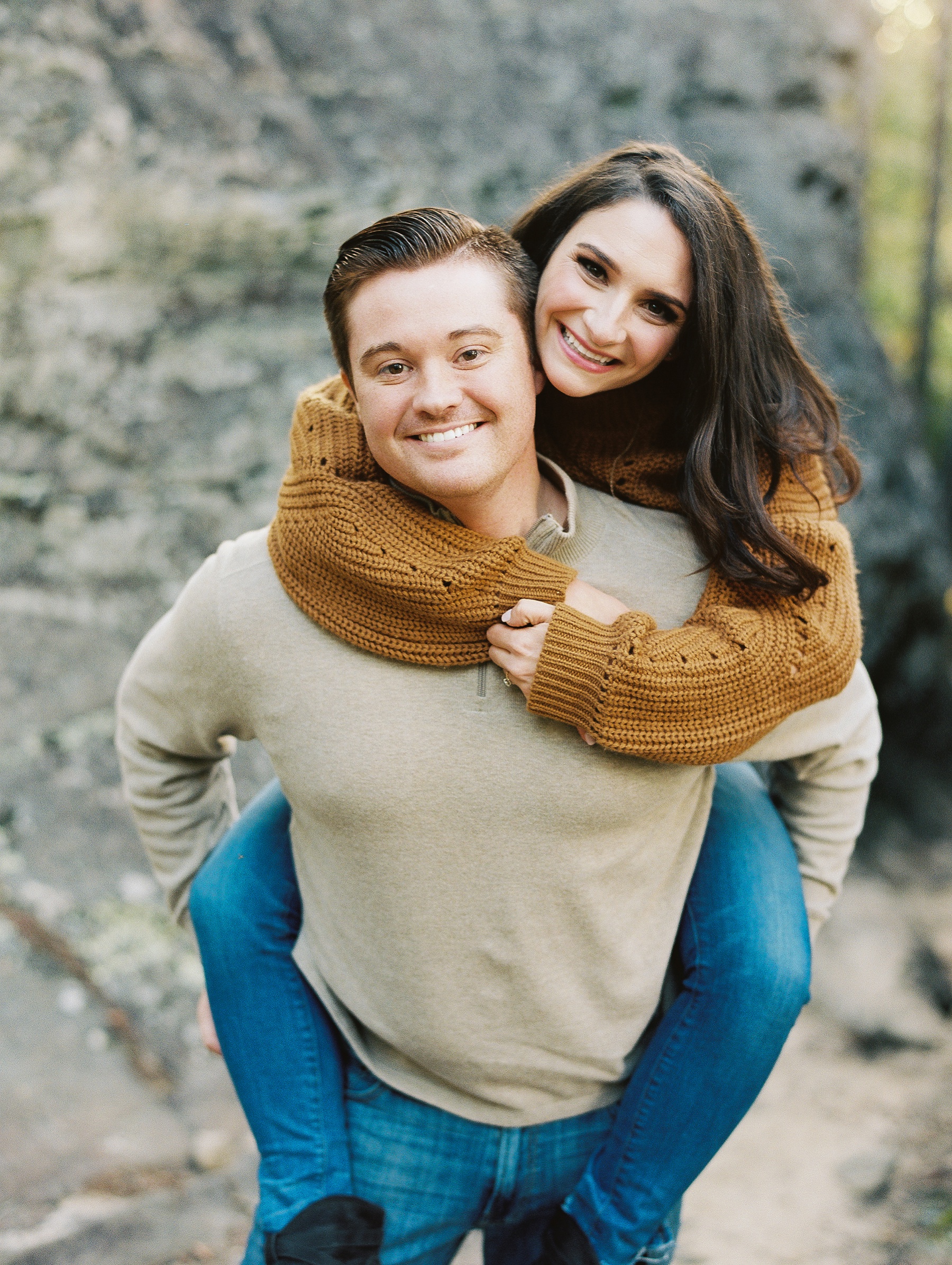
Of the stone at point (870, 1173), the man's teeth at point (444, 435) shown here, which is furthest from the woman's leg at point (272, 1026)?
the stone at point (870, 1173)

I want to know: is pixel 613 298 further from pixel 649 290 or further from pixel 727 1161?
pixel 727 1161

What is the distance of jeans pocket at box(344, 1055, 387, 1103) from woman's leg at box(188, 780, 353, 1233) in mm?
20

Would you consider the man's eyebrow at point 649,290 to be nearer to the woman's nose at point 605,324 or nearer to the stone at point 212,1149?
the woman's nose at point 605,324

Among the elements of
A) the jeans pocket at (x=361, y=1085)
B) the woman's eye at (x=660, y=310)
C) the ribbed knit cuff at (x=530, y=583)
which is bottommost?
the jeans pocket at (x=361, y=1085)

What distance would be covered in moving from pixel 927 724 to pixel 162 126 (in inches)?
160

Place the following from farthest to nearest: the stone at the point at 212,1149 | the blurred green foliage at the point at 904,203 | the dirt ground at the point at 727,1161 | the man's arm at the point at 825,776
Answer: the blurred green foliage at the point at 904,203 → the stone at the point at 212,1149 → the dirt ground at the point at 727,1161 → the man's arm at the point at 825,776

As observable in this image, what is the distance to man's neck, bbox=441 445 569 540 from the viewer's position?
1.48m

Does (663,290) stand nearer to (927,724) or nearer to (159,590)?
(159,590)

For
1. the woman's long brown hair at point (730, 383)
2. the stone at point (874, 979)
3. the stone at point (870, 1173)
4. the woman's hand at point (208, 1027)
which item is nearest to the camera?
the woman's long brown hair at point (730, 383)

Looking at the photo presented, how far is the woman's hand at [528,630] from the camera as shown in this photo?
4.42 ft

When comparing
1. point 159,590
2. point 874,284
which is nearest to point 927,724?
point 159,590

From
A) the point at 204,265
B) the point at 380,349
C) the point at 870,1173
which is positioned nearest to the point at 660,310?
the point at 380,349

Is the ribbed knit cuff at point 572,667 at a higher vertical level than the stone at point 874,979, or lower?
higher

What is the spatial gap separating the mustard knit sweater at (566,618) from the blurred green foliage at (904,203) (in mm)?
11660
